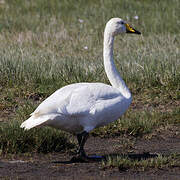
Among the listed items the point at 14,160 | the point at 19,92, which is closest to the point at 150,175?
the point at 14,160

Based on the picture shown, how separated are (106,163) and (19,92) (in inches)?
125

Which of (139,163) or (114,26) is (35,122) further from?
(114,26)

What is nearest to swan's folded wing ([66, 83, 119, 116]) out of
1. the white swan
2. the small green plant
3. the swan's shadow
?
the white swan

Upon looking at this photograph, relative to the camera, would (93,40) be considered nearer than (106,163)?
No

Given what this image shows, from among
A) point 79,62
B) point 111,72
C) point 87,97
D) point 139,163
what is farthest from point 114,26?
point 79,62

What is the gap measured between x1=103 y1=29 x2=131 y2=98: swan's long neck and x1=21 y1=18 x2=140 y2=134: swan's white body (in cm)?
6

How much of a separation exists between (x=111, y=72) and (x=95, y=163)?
1.03 metres

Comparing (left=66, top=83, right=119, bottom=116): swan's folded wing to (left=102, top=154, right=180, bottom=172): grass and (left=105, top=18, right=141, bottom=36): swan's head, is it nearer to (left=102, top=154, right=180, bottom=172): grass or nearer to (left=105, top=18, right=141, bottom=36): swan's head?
(left=102, top=154, right=180, bottom=172): grass

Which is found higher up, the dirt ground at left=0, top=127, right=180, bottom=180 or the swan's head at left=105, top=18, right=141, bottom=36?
the swan's head at left=105, top=18, right=141, bottom=36

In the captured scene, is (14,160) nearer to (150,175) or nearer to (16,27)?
(150,175)

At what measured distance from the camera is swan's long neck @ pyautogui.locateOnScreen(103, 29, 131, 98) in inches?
237

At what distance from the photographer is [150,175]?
17.5ft

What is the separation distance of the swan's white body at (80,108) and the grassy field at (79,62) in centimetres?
61

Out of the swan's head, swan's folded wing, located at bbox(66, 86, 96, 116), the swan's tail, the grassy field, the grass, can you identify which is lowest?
the grassy field
